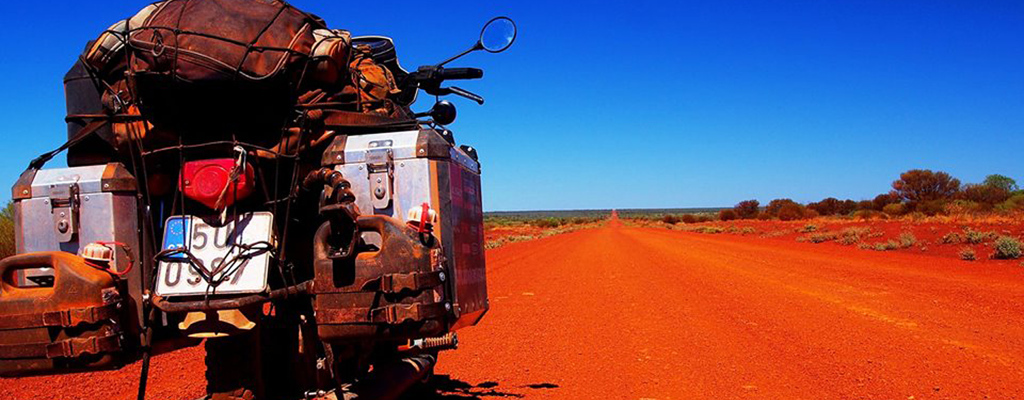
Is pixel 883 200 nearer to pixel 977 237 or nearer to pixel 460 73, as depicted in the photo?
pixel 977 237

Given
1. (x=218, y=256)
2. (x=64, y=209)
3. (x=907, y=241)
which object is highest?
(x=64, y=209)

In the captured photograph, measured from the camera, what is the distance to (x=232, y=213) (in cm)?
318

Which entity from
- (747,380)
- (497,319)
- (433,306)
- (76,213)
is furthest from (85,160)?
(497,319)

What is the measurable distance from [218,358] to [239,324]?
0.58m

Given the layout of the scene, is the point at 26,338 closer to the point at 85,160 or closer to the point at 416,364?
the point at 85,160

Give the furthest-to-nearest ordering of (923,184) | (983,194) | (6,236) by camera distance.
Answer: (923,184), (983,194), (6,236)

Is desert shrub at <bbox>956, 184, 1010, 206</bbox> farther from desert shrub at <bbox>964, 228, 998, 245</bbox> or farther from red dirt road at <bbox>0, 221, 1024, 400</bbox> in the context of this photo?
red dirt road at <bbox>0, 221, 1024, 400</bbox>

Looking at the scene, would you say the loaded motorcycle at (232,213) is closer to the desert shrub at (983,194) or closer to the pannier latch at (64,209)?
the pannier latch at (64,209)

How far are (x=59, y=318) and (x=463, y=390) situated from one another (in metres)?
3.62

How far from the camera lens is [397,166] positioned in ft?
10.7

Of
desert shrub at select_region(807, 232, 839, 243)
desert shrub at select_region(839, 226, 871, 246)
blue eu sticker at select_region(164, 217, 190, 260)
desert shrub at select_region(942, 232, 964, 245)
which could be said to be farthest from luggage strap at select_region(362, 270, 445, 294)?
desert shrub at select_region(807, 232, 839, 243)

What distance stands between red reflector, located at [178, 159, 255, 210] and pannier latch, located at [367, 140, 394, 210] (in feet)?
1.62

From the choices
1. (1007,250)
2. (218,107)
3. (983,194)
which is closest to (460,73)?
(218,107)

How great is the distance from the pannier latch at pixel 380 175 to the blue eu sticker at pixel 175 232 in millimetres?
756
